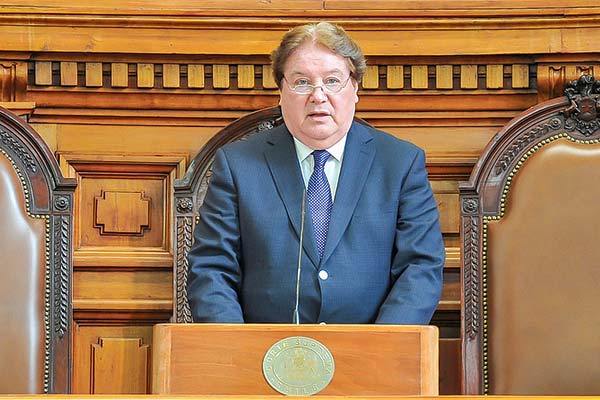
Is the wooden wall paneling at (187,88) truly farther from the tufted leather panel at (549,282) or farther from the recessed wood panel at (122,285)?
the tufted leather panel at (549,282)

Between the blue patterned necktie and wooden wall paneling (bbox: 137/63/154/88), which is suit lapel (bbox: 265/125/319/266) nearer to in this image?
the blue patterned necktie

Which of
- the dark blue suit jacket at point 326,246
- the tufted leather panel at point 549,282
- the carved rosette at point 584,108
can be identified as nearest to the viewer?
the dark blue suit jacket at point 326,246

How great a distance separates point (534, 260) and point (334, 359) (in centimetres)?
97

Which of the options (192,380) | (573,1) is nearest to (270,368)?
(192,380)

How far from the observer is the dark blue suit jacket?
107 inches

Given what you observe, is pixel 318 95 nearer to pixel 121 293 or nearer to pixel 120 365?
pixel 121 293

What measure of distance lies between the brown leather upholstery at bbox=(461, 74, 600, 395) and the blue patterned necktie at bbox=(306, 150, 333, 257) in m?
0.44

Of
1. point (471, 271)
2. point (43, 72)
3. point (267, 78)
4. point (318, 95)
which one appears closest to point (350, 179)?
point (318, 95)

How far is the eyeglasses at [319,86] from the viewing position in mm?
2799

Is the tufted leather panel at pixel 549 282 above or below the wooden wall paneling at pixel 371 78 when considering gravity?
below

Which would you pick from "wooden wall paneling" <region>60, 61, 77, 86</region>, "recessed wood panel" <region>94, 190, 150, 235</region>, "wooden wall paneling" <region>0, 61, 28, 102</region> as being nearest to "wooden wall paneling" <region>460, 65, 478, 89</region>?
"recessed wood panel" <region>94, 190, 150, 235</region>

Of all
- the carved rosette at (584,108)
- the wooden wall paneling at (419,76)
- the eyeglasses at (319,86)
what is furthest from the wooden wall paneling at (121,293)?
the carved rosette at (584,108)

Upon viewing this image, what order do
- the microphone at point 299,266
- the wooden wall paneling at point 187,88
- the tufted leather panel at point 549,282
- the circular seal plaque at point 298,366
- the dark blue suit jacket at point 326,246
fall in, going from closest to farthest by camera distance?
the circular seal plaque at point 298,366, the microphone at point 299,266, the dark blue suit jacket at point 326,246, the tufted leather panel at point 549,282, the wooden wall paneling at point 187,88

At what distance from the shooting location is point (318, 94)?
110 inches
